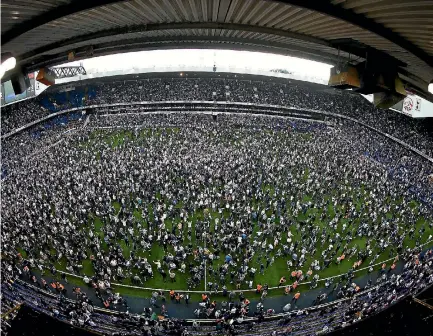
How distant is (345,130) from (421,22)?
34039mm

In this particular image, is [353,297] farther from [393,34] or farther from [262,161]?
[262,161]

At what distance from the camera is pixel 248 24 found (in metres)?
7.62

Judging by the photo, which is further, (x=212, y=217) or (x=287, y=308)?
(x=212, y=217)

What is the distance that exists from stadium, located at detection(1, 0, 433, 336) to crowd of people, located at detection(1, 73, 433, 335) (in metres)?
0.10

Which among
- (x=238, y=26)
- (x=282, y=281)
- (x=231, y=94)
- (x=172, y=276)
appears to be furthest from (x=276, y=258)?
(x=231, y=94)

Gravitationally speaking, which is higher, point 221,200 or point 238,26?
point 221,200

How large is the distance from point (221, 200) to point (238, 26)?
530 inches

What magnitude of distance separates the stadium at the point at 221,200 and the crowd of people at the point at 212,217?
→ 0.10m

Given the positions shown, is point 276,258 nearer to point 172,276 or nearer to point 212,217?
point 212,217

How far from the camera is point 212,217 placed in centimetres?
1872

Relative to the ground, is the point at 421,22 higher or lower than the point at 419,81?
lower

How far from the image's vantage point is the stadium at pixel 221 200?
6.85 meters

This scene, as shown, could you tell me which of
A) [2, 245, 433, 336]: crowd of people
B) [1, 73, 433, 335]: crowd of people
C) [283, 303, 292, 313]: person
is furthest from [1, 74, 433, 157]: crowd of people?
[283, 303, 292, 313]: person

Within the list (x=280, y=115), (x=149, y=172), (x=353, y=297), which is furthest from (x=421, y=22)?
(x=280, y=115)
